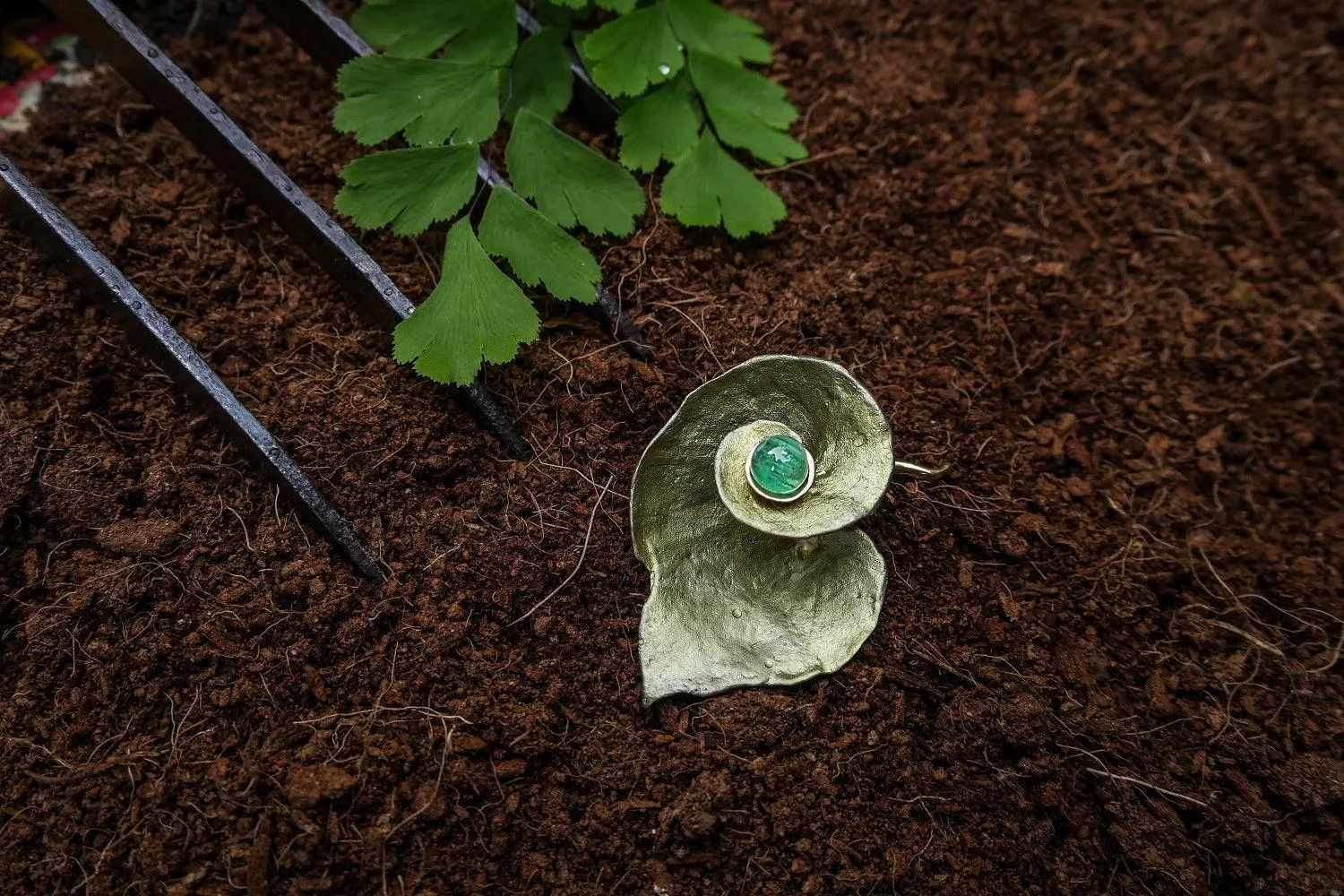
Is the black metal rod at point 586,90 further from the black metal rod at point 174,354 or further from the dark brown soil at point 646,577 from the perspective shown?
the black metal rod at point 174,354

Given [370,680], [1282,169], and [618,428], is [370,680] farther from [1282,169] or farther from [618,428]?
[1282,169]

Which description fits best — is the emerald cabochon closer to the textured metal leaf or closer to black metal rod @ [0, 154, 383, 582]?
the textured metal leaf

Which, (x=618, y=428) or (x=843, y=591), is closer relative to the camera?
(x=843, y=591)

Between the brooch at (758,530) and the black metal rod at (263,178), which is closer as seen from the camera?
the brooch at (758,530)

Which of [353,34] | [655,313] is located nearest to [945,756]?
[655,313]

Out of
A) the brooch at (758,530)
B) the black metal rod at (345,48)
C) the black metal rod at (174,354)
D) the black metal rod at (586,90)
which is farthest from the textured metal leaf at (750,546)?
the black metal rod at (586,90)

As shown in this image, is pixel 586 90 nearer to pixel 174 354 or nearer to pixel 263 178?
pixel 263 178
